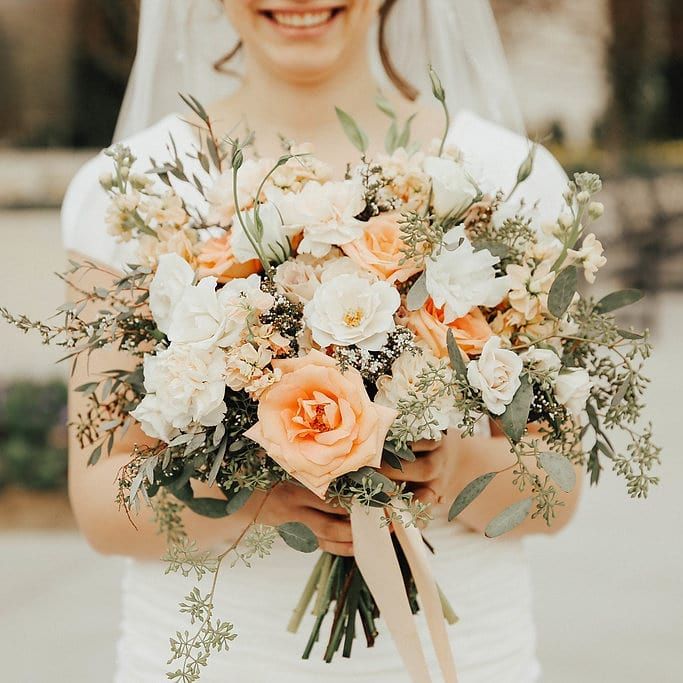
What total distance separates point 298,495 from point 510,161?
0.84 meters

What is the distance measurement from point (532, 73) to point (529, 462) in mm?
12078

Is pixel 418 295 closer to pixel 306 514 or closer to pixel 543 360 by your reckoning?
pixel 543 360

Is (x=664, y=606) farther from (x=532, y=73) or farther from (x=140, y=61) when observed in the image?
(x=532, y=73)

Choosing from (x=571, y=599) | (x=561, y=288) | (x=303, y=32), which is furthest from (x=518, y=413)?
(x=571, y=599)

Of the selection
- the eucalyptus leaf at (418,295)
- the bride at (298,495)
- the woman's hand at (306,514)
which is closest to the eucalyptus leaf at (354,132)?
the bride at (298,495)

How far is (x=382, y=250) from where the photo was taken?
1467 mm

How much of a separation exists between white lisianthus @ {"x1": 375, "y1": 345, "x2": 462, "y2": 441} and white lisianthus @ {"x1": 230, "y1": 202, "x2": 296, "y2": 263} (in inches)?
9.1

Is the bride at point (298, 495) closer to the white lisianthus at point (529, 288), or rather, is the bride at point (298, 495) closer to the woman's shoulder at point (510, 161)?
the woman's shoulder at point (510, 161)

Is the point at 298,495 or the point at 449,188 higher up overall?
the point at 449,188

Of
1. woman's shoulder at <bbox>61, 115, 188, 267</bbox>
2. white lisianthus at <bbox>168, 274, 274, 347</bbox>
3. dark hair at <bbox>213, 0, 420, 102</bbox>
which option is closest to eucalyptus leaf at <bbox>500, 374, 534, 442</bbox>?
white lisianthus at <bbox>168, 274, 274, 347</bbox>

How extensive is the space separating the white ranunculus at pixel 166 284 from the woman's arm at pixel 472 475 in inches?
14.7

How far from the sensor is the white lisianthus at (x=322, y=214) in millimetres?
1462

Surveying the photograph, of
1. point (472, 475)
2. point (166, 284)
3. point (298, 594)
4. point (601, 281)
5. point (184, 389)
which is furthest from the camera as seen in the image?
point (601, 281)

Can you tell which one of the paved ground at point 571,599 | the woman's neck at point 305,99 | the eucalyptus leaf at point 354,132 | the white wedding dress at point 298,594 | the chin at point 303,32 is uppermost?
the chin at point 303,32
